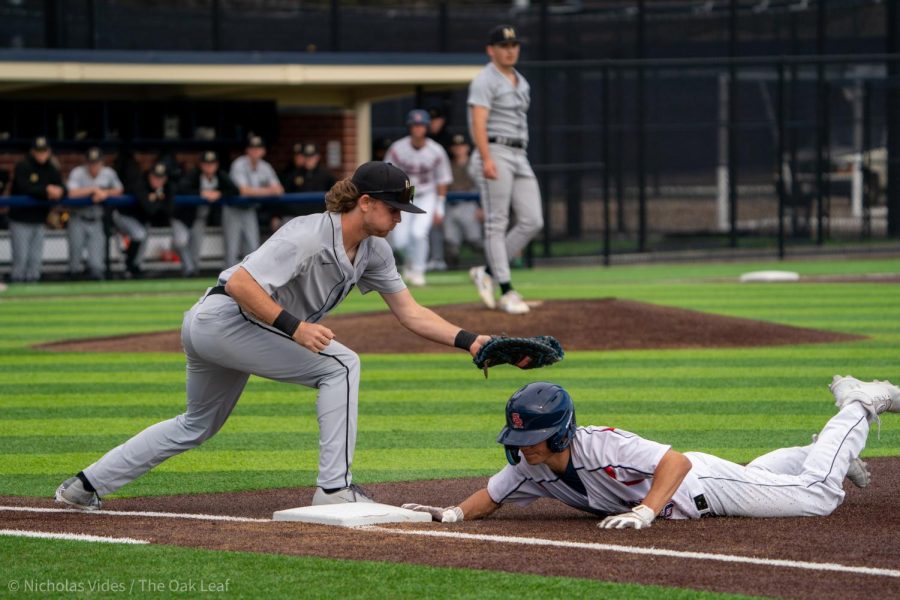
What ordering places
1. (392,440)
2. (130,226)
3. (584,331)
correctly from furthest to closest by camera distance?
(130,226) → (584,331) → (392,440)

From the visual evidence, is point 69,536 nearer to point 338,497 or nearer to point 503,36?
point 338,497

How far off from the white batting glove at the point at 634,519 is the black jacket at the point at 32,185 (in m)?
13.6

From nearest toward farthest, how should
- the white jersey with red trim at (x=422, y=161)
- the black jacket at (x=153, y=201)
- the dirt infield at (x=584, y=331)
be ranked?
the dirt infield at (x=584, y=331), the white jersey with red trim at (x=422, y=161), the black jacket at (x=153, y=201)

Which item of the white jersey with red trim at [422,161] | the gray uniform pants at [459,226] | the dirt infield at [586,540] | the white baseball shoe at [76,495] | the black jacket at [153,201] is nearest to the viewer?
the dirt infield at [586,540]

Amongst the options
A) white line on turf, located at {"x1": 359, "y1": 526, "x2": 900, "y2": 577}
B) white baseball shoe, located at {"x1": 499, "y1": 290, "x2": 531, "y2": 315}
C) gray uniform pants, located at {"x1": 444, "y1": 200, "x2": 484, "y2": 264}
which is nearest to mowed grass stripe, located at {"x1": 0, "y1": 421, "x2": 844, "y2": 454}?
white line on turf, located at {"x1": 359, "y1": 526, "x2": 900, "y2": 577}

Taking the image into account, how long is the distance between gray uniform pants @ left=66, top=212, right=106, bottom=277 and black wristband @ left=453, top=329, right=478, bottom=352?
13.1 metres

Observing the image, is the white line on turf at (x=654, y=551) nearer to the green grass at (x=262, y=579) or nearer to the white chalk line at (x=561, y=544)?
the white chalk line at (x=561, y=544)

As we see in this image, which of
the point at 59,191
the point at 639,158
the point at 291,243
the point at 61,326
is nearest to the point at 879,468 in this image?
the point at 291,243

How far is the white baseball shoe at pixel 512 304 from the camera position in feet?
38.9

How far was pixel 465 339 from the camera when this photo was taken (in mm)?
6184

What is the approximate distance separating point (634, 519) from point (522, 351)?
31.8 inches

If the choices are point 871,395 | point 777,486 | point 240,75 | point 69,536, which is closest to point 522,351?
point 777,486

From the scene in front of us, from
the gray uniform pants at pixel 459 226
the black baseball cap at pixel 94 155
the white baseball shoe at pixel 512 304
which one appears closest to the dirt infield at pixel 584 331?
the white baseball shoe at pixel 512 304

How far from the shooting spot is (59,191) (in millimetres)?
18031
